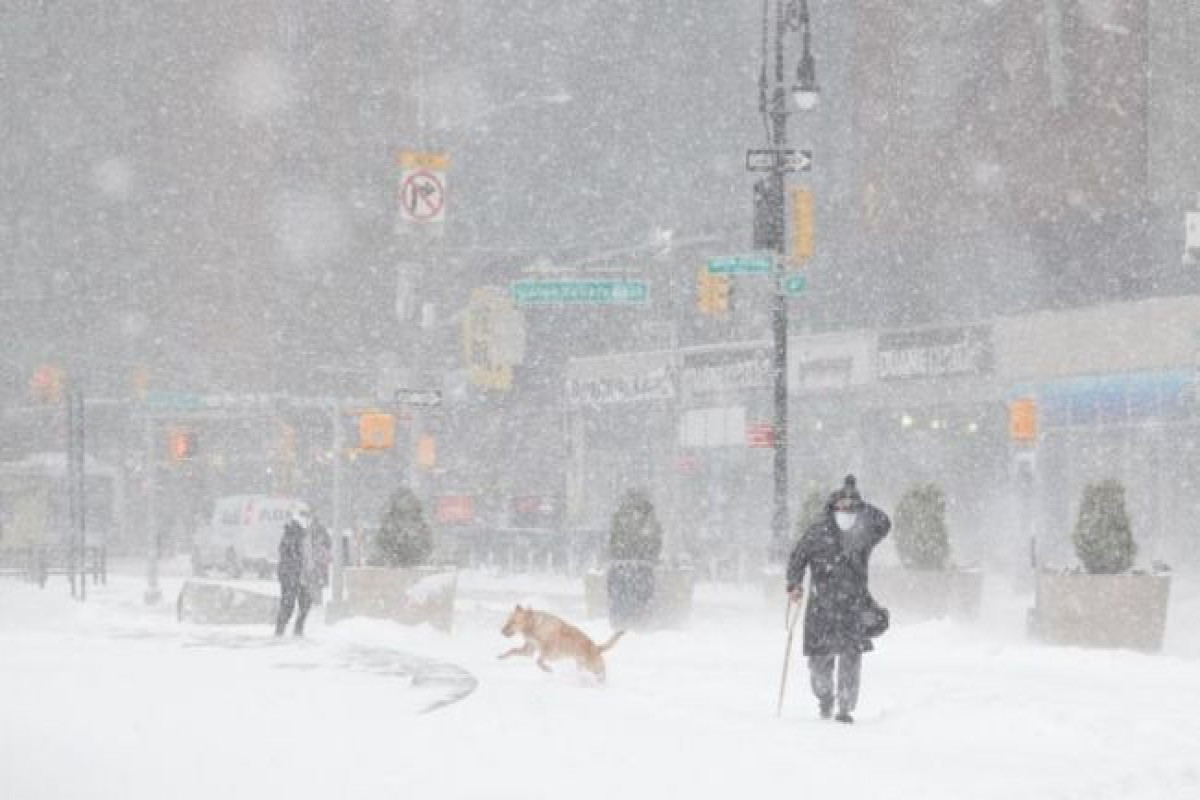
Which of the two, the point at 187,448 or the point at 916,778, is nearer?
the point at 916,778

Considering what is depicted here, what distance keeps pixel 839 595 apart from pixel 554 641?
11.0 feet

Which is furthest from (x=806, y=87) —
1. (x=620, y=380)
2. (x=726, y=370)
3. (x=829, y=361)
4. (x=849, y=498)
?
(x=620, y=380)

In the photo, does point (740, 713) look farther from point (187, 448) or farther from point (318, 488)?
point (318, 488)

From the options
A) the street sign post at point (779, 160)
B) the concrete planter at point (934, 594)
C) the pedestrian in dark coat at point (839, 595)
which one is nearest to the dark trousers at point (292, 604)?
the concrete planter at point (934, 594)

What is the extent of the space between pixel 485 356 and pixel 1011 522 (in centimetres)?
1171

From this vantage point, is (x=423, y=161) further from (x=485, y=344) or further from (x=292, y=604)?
(x=485, y=344)

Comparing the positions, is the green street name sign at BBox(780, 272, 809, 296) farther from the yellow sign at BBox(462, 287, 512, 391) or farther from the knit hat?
the yellow sign at BBox(462, 287, 512, 391)

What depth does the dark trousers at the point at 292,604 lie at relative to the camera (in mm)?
21922

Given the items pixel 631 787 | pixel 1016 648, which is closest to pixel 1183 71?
pixel 1016 648

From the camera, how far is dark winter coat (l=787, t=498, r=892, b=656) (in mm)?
13391

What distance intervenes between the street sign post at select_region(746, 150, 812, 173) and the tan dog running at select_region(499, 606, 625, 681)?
9398 millimetres

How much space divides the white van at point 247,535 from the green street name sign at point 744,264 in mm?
20946

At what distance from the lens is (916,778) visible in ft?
34.7

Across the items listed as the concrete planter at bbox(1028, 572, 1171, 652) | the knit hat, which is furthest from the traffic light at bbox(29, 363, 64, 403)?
the knit hat
